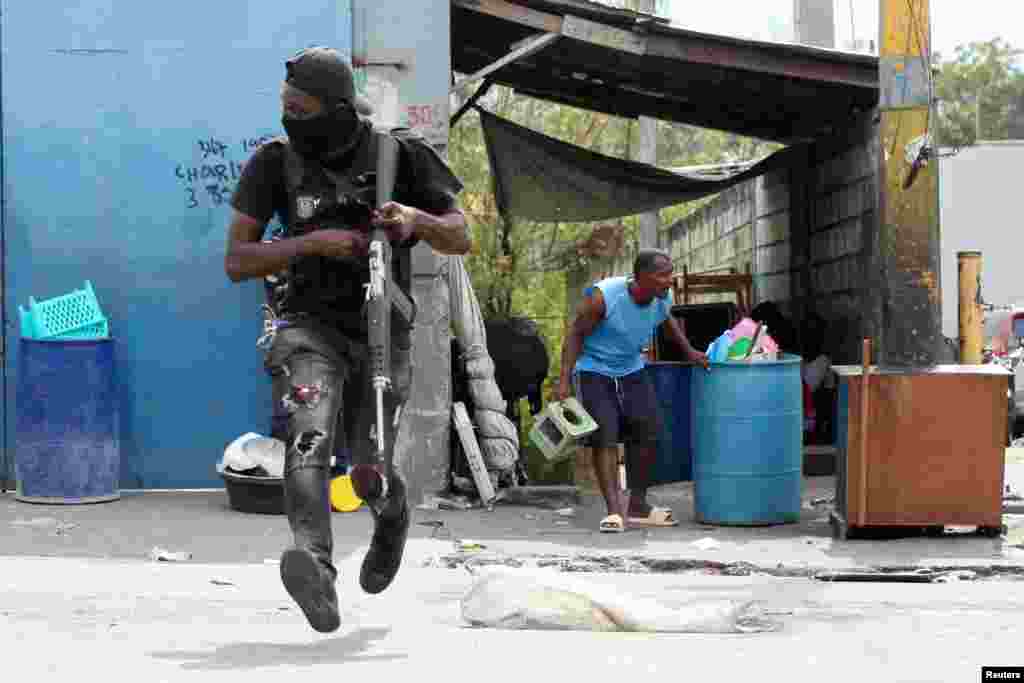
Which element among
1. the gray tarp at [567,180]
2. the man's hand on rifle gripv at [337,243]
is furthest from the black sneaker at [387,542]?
the gray tarp at [567,180]

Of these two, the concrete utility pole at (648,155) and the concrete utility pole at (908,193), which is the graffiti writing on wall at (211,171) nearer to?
the concrete utility pole at (908,193)

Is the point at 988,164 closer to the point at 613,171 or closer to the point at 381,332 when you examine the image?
the point at 613,171

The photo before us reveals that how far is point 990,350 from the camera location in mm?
17328

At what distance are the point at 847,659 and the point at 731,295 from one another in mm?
14662

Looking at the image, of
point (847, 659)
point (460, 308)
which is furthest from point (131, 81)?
point (847, 659)

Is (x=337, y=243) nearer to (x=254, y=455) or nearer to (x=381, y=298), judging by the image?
(x=381, y=298)

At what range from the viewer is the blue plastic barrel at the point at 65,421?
9.32 m

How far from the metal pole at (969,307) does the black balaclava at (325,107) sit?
468 cm

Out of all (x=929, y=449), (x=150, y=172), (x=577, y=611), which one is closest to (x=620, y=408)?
(x=929, y=449)

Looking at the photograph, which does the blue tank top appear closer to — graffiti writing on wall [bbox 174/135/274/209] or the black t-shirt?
graffiti writing on wall [bbox 174/135/274/209]

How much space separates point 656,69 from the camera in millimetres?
12008

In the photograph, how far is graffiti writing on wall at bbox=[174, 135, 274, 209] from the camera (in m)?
9.83

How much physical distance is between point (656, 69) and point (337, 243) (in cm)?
722

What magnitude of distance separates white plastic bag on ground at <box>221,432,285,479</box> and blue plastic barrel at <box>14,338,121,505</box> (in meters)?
0.73
